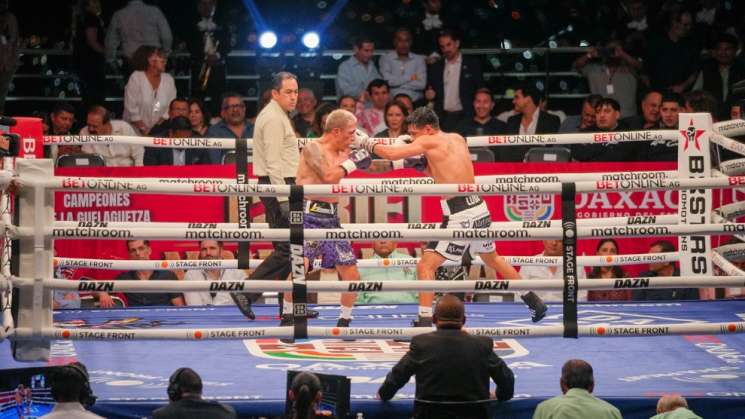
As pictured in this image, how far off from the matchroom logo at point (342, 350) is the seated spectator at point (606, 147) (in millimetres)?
3290

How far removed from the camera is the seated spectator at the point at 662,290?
9.16 m

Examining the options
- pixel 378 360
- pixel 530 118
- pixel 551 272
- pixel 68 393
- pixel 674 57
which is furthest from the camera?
pixel 674 57

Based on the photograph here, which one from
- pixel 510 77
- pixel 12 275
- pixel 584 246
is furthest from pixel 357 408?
pixel 510 77

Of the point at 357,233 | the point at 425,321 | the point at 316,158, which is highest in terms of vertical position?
the point at 316,158

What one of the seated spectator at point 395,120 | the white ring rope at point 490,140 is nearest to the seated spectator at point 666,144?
the seated spectator at point 395,120

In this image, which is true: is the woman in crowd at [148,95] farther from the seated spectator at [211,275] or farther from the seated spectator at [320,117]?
the seated spectator at [211,275]

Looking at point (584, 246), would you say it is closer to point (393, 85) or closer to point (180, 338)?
point (393, 85)

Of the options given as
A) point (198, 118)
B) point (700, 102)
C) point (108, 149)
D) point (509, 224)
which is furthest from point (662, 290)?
point (108, 149)

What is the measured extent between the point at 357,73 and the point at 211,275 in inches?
146

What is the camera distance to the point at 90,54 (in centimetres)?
1249

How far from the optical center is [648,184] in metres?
6.27

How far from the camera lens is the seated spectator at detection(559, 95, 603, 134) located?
11016mm

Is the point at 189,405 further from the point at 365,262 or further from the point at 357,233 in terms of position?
the point at 365,262

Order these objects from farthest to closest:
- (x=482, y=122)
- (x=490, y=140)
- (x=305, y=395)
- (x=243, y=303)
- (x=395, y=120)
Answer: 1. (x=482, y=122)
2. (x=395, y=120)
3. (x=490, y=140)
4. (x=243, y=303)
5. (x=305, y=395)
